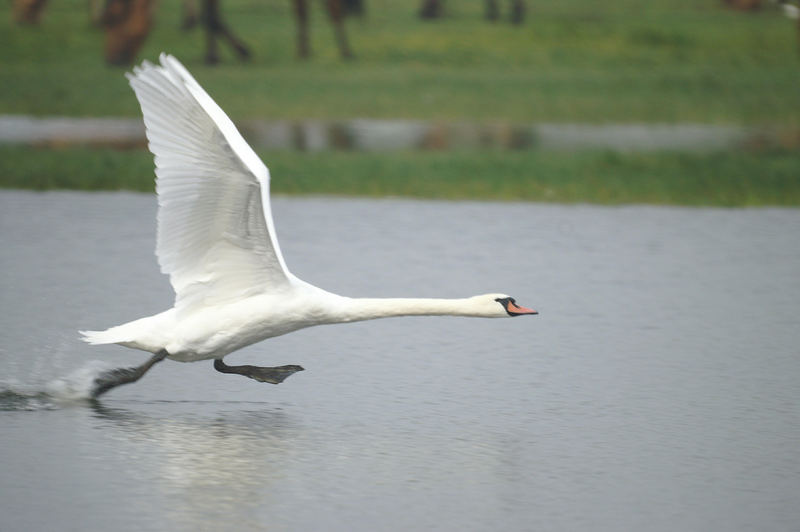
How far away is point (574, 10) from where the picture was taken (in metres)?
35.2

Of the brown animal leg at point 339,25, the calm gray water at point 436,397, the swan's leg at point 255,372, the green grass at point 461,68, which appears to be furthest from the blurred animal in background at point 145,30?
the swan's leg at point 255,372

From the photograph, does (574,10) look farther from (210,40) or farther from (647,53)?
(210,40)

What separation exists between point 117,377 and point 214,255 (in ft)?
2.67

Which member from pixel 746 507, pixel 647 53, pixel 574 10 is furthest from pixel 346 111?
pixel 574 10

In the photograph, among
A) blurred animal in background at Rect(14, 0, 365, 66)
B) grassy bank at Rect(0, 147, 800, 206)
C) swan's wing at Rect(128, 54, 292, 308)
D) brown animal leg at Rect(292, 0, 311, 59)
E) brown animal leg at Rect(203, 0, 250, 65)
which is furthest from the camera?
brown animal leg at Rect(292, 0, 311, 59)

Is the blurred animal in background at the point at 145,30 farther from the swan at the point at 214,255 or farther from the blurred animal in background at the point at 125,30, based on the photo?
the swan at the point at 214,255

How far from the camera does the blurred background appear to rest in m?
14.6

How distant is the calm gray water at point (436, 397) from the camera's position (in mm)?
6117

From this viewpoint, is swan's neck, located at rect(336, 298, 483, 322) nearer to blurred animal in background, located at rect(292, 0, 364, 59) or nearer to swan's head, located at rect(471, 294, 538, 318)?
swan's head, located at rect(471, 294, 538, 318)

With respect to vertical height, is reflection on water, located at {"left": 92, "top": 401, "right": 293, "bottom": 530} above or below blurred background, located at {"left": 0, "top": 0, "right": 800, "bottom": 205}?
above

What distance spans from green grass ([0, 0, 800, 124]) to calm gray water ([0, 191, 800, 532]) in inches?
301

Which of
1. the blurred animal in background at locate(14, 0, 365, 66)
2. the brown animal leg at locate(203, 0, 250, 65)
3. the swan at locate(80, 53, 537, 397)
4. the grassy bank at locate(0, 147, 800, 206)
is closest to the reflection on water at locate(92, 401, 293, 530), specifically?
the swan at locate(80, 53, 537, 397)

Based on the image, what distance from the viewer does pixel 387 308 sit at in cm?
700

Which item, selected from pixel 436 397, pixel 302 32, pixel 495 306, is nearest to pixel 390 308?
pixel 495 306
